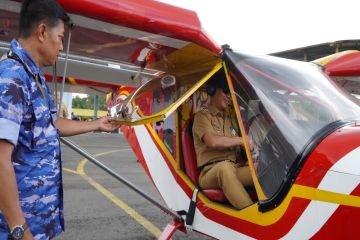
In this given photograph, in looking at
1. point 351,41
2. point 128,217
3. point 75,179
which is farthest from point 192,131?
point 351,41

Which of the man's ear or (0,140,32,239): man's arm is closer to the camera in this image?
(0,140,32,239): man's arm

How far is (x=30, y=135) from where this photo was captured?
1495 millimetres

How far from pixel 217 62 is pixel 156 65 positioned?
0.80 meters

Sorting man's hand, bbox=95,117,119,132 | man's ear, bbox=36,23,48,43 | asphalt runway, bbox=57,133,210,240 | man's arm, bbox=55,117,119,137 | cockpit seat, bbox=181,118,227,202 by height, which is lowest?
asphalt runway, bbox=57,133,210,240

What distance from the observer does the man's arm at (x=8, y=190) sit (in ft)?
4.31

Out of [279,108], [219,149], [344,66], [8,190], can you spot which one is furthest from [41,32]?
[344,66]

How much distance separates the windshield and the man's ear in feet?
4.21

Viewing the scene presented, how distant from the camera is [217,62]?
2.76m

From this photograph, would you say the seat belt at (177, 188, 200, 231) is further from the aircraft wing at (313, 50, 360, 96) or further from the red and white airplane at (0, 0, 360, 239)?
the aircraft wing at (313, 50, 360, 96)

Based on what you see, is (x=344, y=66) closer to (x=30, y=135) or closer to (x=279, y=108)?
(x=279, y=108)

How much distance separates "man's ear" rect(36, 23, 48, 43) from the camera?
159 centimetres

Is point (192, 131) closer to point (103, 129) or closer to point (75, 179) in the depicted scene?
point (103, 129)

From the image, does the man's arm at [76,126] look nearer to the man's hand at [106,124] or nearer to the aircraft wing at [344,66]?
the man's hand at [106,124]

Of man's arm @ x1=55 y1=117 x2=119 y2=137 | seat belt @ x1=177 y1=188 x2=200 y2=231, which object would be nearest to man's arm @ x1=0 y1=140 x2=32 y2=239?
Answer: man's arm @ x1=55 y1=117 x2=119 y2=137
